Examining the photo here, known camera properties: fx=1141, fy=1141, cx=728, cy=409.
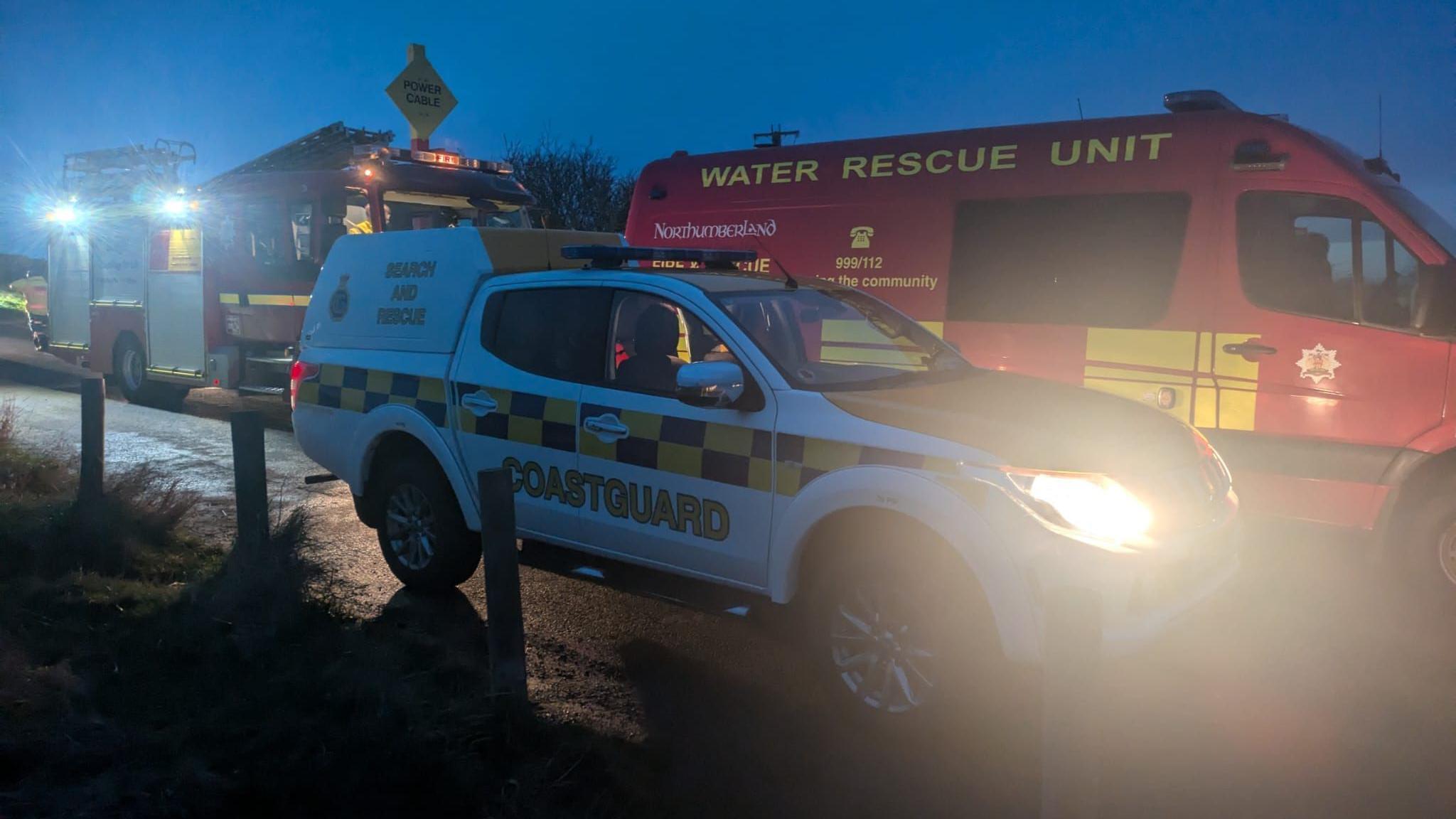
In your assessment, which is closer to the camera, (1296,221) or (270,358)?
(1296,221)

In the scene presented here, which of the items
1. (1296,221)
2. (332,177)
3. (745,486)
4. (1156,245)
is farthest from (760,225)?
(332,177)

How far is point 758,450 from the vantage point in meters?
4.27

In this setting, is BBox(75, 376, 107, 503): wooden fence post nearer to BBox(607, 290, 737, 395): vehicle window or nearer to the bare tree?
BBox(607, 290, 737, 395): vehicle window

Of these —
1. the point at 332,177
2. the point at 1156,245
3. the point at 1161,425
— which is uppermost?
the point at 332,177

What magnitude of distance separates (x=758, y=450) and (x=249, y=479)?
105 inches

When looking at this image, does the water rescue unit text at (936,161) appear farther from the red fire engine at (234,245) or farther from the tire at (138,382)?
the tire at (138,382)

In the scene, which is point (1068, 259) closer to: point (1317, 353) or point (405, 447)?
point (1317, 353)

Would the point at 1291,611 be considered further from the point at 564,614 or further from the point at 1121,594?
the point at 564,614

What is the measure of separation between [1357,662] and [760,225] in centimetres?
485

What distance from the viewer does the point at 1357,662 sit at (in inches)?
193

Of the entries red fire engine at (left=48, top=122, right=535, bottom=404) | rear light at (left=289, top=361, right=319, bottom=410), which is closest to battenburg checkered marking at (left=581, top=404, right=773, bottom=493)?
rear light at (left=289, top=361, right=319, bottom=410)

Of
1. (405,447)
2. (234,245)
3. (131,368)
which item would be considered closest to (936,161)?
(405,447)

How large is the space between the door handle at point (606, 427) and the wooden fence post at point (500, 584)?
2.91 ft

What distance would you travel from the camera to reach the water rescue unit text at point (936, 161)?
21.7 feet
